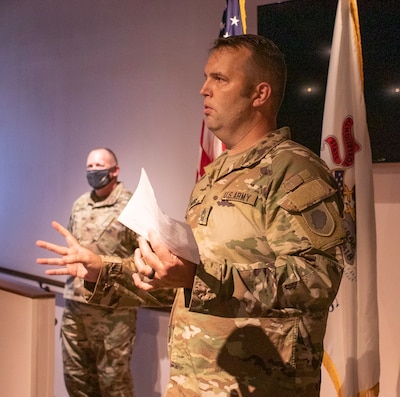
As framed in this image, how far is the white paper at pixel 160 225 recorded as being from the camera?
1.17 metres

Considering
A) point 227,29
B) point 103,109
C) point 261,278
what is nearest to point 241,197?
point 261,278

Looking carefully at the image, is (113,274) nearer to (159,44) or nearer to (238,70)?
(238,70)

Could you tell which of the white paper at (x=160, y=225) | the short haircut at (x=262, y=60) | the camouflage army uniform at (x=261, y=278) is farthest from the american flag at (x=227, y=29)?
the white paper at (x=160, y=225)

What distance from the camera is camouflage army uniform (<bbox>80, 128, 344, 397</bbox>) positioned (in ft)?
4.05

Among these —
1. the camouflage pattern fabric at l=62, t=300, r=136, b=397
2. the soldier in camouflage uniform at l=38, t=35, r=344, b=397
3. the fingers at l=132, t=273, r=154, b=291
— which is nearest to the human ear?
the soldier in camouflage uniform at l=38, t=35, r=344, b=397

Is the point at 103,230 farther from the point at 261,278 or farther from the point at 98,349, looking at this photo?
the point at 261,278

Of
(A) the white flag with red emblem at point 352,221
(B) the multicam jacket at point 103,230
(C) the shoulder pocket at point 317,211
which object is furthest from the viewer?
(B) the multicam jacket at point 103,230

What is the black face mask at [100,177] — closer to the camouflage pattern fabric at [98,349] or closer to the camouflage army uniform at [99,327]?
the camouflage army uniform at [99,327]

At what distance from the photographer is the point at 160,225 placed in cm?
118

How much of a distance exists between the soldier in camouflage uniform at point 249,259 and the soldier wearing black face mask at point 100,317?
177cm

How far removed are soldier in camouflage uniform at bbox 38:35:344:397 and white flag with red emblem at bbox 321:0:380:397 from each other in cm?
79

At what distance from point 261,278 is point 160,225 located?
239 millimetres

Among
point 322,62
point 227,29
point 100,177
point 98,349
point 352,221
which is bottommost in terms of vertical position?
point 98,349

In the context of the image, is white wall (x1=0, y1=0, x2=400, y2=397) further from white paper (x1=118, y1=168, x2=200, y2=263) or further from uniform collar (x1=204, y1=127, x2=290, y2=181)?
white paper (x1=118, y1=168, x2=200, y2=263)
